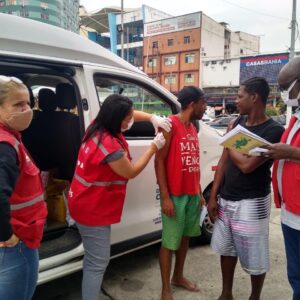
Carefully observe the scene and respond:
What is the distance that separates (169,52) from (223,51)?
7.83 meters

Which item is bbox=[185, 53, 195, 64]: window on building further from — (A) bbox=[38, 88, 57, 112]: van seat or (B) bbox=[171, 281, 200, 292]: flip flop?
(B) bbox=[171, 281, 200, 292]: flip flop

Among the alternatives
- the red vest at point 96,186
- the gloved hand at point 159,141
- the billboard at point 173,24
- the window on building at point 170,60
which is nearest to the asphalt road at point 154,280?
the red vest at point 96,186

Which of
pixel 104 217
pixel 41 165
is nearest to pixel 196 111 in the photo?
pixel 104 217

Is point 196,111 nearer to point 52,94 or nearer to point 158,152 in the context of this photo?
point 158,152

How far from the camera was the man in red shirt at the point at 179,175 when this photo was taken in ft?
9.14

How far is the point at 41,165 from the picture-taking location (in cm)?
352

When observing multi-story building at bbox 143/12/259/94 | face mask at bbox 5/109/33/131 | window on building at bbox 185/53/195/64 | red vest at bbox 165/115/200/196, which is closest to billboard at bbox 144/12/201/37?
multi-story building at bbox 143/12/259/94

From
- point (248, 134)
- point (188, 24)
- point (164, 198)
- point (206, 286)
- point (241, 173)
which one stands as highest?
point (188, 24)

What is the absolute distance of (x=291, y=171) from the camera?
2184 mm

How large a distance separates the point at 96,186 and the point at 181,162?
2.50ft

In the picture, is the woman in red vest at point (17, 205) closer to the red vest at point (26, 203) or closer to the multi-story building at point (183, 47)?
the red vest at point (26, 203)

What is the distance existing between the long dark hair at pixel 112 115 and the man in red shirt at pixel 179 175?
0.51 metres

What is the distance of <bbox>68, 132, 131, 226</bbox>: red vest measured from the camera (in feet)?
7.44

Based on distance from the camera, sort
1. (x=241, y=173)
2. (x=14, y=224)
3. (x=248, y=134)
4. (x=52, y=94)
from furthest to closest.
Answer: (x=52, y=94)
(x=241, y=173)
(x=248, y=134)
(x=14, y=224)
